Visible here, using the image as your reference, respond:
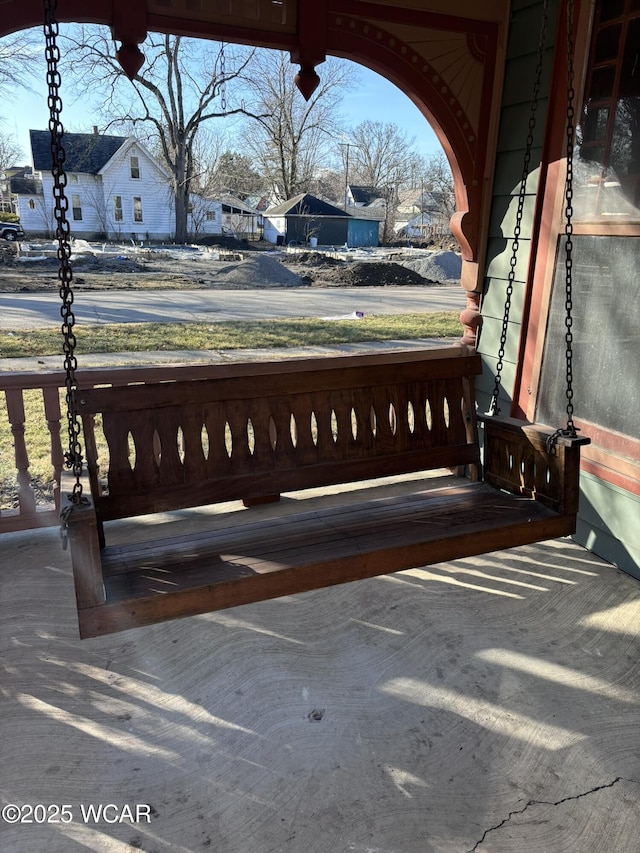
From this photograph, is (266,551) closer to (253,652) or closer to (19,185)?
(253,652)

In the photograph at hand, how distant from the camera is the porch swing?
1.90 meters

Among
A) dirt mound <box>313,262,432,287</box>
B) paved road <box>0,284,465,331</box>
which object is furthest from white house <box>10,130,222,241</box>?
paved road <box>0,284,465,331</box>

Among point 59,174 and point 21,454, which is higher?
point 59,174

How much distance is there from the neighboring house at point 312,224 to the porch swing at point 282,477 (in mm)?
32159

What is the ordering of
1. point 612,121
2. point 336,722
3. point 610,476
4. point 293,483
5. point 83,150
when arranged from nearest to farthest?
point 336,722 < point 293,483 < point 612,121 < point 610,476 < point 83,150

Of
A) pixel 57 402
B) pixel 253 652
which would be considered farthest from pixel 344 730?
pixel 57 402

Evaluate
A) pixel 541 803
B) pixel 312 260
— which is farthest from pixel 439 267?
pixel 541 803

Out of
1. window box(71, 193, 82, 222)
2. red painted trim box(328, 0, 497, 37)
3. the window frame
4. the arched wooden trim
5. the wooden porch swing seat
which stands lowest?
the wooden porch swing seat

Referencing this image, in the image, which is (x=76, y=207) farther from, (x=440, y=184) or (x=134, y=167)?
(x=440, y=184)

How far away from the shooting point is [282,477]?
2.70 m

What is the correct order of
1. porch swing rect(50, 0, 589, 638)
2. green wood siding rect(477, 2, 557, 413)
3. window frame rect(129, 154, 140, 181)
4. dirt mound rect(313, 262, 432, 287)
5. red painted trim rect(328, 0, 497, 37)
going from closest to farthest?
porch swing rect(50, 0, 589, 638) < red painted trim rect(328, 0, 497, 37) < green wood siding rect(477, 2, 557, 413) < dirt mound rect(313, 262, 432, 287) < window frame rect(129, 154, 140, 181)

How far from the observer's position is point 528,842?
1777 mm

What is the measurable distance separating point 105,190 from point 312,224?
10586 millimetres

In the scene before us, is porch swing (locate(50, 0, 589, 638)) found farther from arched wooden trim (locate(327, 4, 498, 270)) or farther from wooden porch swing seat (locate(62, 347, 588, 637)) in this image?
arched wooden trim (locate(327, 4, 498, 270))
